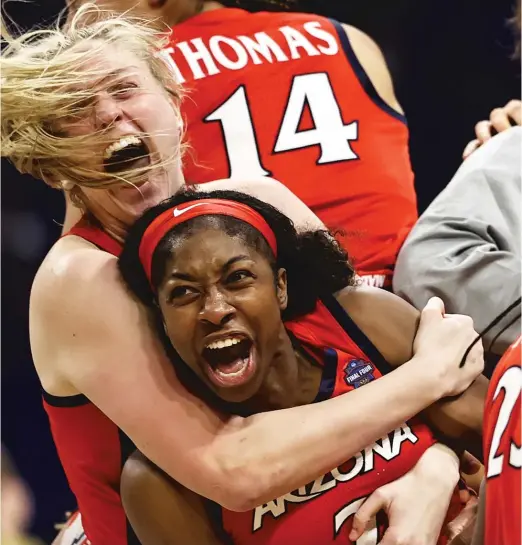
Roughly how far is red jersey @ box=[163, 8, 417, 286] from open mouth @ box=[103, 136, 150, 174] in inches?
3.6

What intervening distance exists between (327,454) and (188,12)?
17.3 inches

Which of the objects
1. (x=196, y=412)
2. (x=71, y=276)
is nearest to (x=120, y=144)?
(x=71, y=276)

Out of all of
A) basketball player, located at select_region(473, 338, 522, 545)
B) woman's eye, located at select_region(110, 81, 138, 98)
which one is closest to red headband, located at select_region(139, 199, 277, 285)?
woman's eye, located at select_region(110, 81, 138, 98)

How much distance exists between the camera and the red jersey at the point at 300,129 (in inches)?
29.1

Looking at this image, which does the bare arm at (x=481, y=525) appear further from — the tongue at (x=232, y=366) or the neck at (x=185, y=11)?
the neck at (x=185, y=11)

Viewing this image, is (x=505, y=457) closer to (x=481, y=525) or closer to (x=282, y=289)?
(x=481, y=525)

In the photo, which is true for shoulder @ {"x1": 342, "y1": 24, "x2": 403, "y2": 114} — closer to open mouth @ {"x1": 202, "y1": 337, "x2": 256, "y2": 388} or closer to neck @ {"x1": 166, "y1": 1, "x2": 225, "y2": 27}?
neck @ {"x1": 166, "y1": 1, "x2": 225, "y2": 27}

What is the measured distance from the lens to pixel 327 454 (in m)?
0.61

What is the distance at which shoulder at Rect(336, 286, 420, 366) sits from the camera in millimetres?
649

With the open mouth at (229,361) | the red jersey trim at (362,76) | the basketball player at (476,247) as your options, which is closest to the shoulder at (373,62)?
the red jersey trim at (362,76)

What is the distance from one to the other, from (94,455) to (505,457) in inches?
14.6

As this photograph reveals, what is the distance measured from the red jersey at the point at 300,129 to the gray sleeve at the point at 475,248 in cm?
5

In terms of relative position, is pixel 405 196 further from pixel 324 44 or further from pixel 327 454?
pixel 327 454

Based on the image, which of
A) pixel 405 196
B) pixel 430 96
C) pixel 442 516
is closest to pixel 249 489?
pixel 442 516
